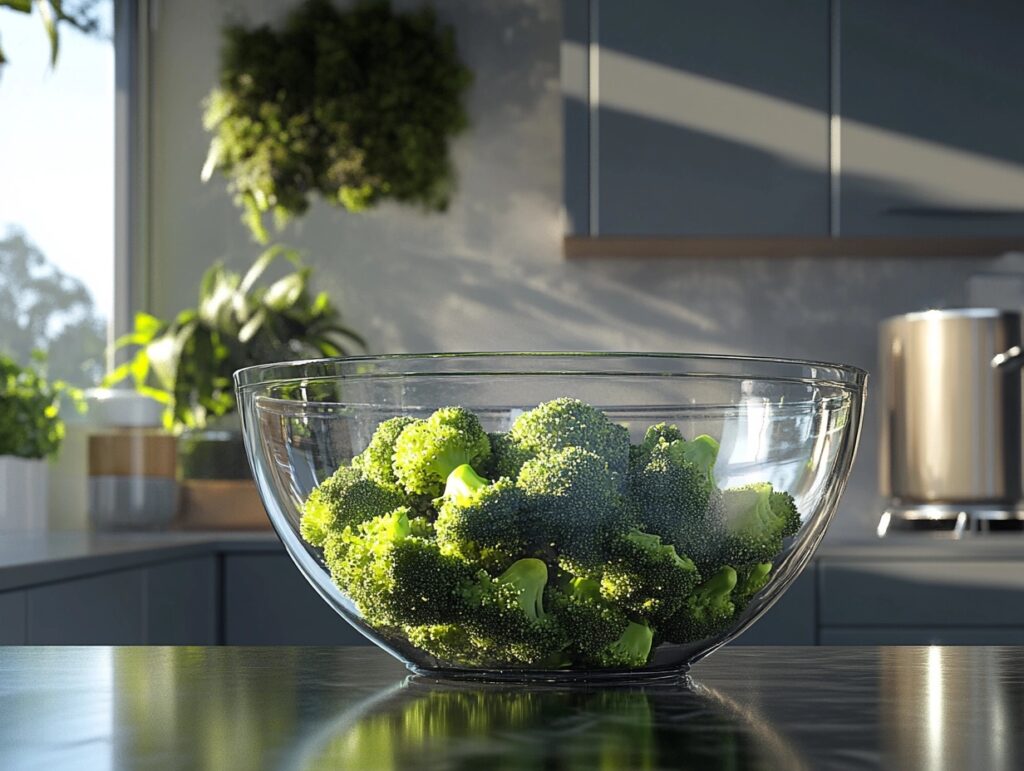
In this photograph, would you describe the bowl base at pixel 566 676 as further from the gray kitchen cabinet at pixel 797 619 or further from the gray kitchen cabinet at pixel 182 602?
the gray kitchen cabinet at pixel 797 619

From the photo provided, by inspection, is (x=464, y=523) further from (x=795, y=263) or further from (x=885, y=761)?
(x=795, y=263)

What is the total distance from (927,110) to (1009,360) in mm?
497

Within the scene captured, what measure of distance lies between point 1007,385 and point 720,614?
2155 mm

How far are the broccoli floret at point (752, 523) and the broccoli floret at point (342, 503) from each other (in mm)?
136

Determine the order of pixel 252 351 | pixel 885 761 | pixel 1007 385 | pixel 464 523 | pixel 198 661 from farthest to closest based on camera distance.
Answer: pixel 252 351, pixel 1007 385, pixel 198 661, pixel 464 523, pixel 885 761

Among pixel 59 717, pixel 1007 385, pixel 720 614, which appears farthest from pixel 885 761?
pixel 1007 385

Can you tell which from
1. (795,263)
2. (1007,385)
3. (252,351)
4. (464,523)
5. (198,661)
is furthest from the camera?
(795,263)

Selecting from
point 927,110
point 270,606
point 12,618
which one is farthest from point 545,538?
point 927,110

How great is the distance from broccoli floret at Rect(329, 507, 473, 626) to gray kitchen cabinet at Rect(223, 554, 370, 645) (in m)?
1.75

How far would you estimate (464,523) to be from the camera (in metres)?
0.53

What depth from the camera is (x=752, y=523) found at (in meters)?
0.56

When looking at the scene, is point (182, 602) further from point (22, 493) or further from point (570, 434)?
point (570, 434)

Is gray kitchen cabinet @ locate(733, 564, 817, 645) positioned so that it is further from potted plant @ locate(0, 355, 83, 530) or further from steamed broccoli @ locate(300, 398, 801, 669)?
steamed broccoli @ locate(300, 398, 801, 669)

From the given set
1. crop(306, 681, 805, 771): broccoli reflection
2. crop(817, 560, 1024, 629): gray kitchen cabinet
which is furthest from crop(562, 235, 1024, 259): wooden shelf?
crop(306, 681, 805, 771): broccoli reflection
